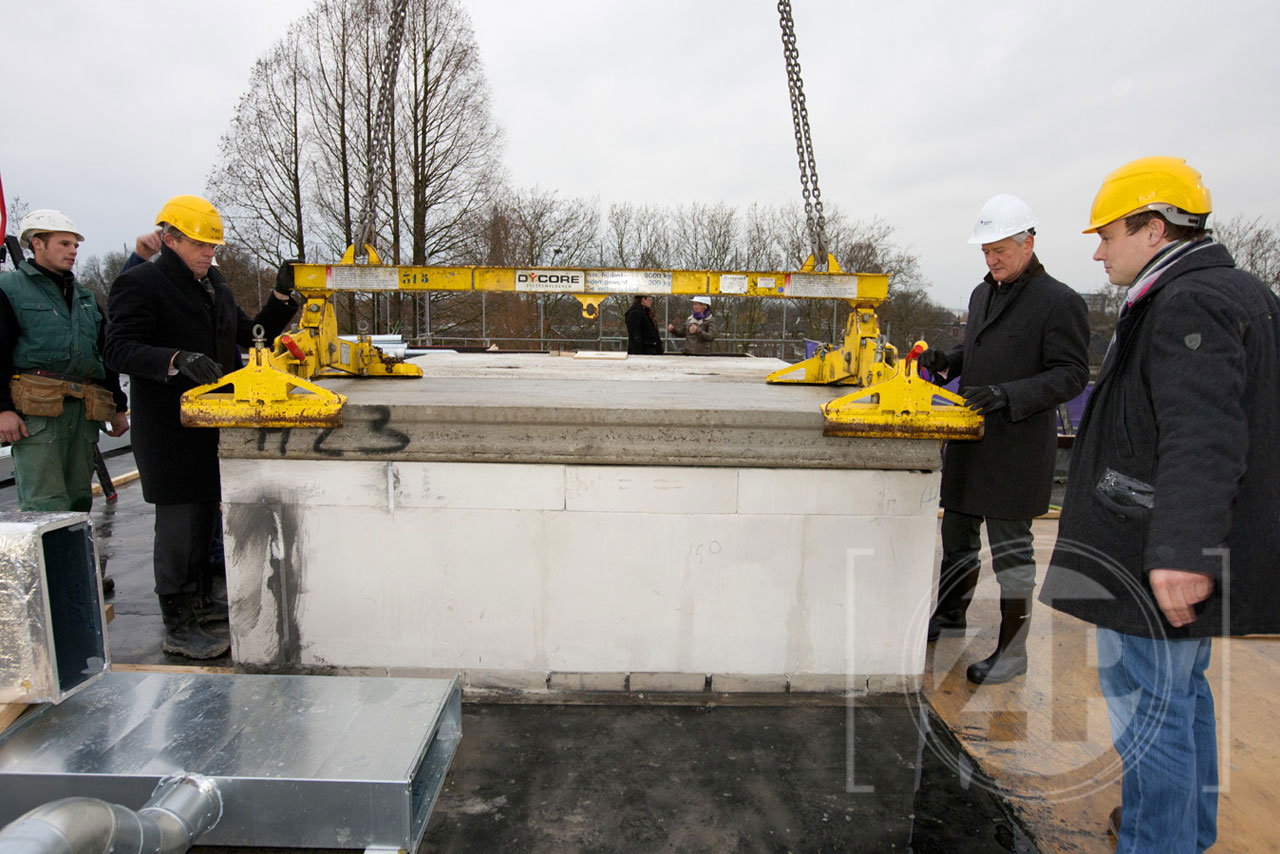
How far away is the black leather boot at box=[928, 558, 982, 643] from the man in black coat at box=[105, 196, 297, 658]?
3627 mm

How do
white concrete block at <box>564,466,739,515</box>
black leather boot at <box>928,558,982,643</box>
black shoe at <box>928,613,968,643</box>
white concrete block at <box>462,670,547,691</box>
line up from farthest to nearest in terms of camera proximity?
black shoe at <box>928,613,968,643</box> < black leather boot at <box>928,558,982,643</box> < white concrete block at <box>462,670,547,691</box> < white concrete block at <box>564,466,739,515</box>

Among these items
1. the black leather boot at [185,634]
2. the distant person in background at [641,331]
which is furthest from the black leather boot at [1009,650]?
the distant person in background at [641,331]

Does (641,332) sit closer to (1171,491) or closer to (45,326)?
(45,326)

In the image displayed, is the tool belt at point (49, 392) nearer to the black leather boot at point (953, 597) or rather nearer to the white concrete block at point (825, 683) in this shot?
the white concrete block at point (825, 683)

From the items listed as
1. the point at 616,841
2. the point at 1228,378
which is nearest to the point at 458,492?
the point at 616,841

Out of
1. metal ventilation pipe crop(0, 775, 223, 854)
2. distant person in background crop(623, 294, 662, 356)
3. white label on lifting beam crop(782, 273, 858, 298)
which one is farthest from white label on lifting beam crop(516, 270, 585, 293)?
distant person in background crop(623, 294, 662, 356)

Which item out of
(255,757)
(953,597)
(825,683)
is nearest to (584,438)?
(825,683)

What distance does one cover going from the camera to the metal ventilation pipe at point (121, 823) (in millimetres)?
1230

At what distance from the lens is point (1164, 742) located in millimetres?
2086

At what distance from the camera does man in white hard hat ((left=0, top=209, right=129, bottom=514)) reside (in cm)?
376

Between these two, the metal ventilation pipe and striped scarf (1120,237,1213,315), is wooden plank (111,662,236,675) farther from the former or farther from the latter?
striped scarf (1120,237,1213,315)

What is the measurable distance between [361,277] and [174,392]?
104 cm

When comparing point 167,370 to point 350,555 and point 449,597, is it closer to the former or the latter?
point 350,555

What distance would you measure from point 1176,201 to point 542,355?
618 centimetres
